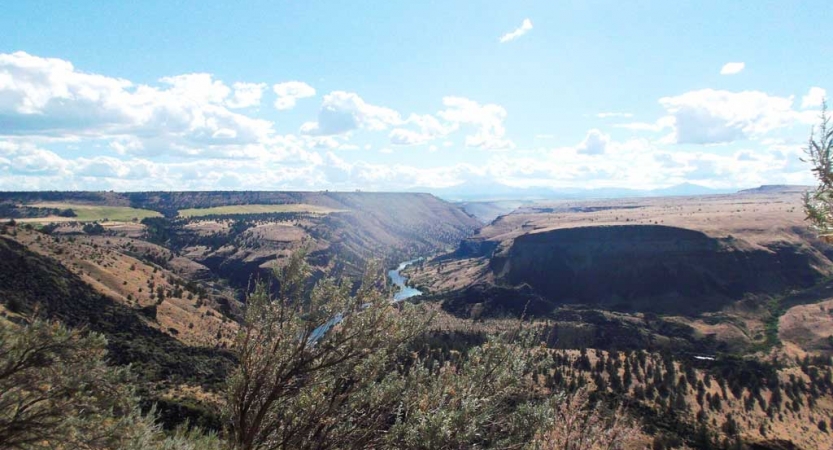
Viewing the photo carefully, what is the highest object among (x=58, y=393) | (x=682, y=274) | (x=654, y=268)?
(x=58, y=393)

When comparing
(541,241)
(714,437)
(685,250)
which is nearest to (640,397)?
(714,437)

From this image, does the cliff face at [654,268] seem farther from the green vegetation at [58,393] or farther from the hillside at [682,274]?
the green vegetation at [58,393]

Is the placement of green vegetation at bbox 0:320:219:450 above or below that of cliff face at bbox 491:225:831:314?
above

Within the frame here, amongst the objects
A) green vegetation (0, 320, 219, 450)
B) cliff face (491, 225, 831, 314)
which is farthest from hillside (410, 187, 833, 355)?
green vegetation (0, 320, 219, 450)

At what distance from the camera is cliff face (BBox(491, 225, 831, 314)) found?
122 m

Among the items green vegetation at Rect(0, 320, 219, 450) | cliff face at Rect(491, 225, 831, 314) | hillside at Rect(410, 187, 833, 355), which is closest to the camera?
green vegetation at Rect(0, 320, 219, 450)

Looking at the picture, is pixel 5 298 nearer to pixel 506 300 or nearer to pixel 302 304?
pixel 302 304

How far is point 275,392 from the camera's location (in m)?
9.20

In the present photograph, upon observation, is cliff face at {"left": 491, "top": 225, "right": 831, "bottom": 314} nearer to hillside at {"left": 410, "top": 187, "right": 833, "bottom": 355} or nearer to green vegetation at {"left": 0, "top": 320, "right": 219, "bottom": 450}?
hillside at {"left": 410, "top": 187, "right": 833, "bottom": 355}

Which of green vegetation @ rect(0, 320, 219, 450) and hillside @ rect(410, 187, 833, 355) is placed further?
hillside @ rect(410, 187, 833, 355)

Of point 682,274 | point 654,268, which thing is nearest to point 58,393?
point 682,274

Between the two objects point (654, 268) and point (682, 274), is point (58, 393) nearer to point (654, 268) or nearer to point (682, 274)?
point (682, 274)

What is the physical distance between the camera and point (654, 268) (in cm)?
13750

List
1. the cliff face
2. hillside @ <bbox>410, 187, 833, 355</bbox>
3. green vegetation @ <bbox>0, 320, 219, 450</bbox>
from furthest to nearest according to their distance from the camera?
the cliff face < hillside @ <bbox>410, 187, 833, 355</bbox> < green vegetation @ <bbox>0, 320, 219, 450</bbox>
